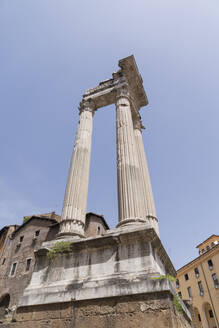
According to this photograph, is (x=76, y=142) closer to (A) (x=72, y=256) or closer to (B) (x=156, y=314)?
(A) (x=72, y=256)

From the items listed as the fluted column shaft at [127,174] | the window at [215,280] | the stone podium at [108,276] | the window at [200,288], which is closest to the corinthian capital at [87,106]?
the fluted column shaft at [127,174]

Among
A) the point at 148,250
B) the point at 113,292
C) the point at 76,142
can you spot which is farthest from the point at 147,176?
the point at 113,292

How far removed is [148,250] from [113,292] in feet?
4.28

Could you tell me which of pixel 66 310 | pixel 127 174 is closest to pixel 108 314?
pixel 66 310

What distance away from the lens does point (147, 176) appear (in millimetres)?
11281

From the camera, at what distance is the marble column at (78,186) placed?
8148 millimetres

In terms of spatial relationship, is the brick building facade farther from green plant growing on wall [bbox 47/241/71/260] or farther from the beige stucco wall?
green plant growing on wall [bbox 47/241/71/260]

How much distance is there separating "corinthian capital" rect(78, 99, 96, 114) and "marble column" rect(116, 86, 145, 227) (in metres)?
2.08

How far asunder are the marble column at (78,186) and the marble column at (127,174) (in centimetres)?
149

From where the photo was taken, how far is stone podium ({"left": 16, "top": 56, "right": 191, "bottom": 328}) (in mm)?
5235

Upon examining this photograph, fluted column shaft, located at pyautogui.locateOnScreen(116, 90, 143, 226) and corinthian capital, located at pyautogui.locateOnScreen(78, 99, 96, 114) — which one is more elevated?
corinthian capital, located at pyautogui.locateOnScreen(78, 99, 96, 114)

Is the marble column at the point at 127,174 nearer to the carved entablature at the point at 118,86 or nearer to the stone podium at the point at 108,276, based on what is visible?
the stone podium at the point at 108,276

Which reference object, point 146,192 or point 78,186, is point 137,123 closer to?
point 146,192

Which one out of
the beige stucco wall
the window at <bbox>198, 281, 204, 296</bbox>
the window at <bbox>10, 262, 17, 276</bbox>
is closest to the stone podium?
the beige stucco wall
